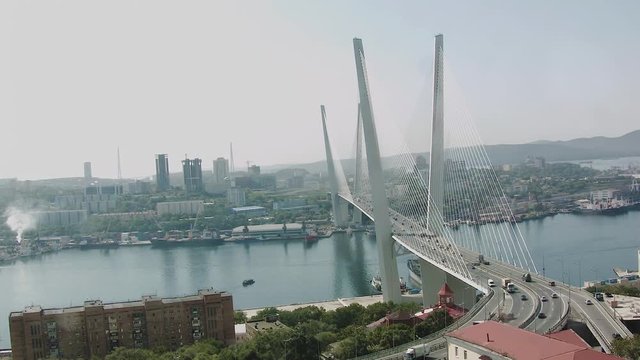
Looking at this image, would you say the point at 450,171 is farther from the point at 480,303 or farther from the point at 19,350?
the point at 19,350

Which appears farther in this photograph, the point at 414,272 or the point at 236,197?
the point at 236,197

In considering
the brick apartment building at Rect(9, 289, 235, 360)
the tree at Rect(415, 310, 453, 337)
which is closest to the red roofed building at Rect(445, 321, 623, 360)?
the tree at Rect(415, 310, 453, 337)

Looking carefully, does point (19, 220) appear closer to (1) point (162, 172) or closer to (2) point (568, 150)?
(1) point (162, 172)

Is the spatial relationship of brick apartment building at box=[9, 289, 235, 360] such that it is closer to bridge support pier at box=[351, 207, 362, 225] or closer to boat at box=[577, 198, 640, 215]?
bridge support pier at box=[351, 207, 362, 225]

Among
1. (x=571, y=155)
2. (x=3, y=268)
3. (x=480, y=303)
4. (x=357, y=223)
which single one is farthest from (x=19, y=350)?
(x=571, y=155)

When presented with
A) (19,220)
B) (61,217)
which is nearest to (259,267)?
(19,220)

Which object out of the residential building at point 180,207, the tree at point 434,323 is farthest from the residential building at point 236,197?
the tree at point 434,323
